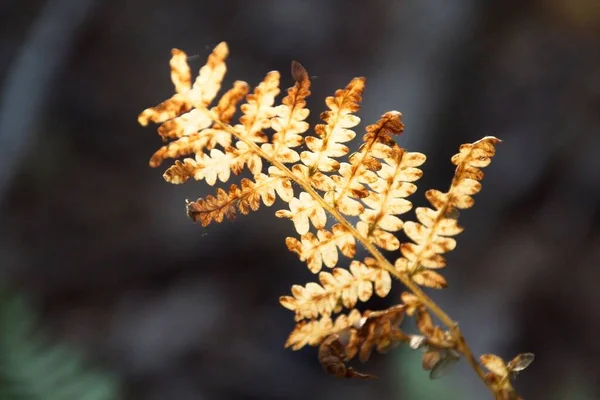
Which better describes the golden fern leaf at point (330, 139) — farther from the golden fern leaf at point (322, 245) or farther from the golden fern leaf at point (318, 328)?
the golden fern leaf at point (318, 328)

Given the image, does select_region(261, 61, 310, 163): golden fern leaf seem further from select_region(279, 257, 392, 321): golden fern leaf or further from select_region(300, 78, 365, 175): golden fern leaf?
select_region(279, 257, 392, 321): golden fern leaf

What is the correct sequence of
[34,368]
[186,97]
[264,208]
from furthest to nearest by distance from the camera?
[264,208]
[34,368]
[186,97]

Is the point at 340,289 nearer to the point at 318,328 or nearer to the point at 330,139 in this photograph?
the point at 318,328

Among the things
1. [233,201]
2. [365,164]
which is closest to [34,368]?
[233,201]

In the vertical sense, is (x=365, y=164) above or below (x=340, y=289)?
above

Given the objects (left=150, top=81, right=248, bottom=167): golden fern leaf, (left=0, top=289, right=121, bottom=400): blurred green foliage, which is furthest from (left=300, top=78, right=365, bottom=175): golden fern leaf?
(left=0, top=289, right=121, bottom=400): blurred green foliage

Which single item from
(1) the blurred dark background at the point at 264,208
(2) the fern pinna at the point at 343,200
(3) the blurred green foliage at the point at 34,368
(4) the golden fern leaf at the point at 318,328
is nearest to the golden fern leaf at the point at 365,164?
(2) the fern pinna at the point at 343,200

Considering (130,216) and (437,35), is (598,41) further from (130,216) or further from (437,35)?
(130,216)

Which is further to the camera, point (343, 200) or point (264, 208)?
point (264, 208)
